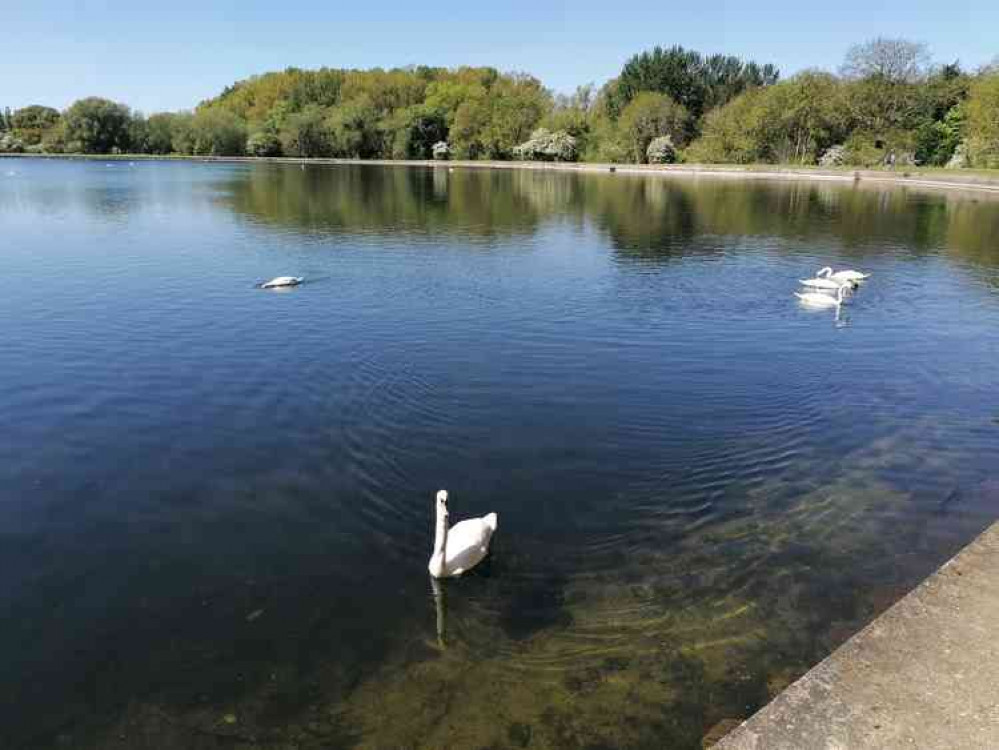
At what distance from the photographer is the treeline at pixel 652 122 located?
111 m

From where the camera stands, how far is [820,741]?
21.5ft

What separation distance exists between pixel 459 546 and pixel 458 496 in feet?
8.53

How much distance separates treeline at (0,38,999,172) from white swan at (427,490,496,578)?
10606 cm

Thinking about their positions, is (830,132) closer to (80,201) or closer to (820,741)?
(80,201)

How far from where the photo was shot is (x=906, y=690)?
278 inches

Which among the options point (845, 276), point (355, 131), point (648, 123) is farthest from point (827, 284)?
point (355, 131)


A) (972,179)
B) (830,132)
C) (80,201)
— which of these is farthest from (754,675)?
(830,132)

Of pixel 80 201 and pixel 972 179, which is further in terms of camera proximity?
pixel 972 179

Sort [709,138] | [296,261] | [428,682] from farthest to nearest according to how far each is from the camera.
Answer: [709,138], [296,261], [428,682]

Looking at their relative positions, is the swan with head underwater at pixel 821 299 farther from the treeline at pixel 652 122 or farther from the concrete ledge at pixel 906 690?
the treeline at pixel 652 122

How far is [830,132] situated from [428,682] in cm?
13387

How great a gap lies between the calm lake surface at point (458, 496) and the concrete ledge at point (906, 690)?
1.22 m

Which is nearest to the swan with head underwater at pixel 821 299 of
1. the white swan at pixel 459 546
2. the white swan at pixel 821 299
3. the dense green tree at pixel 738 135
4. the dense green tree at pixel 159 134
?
the white swan at pixel 821 299

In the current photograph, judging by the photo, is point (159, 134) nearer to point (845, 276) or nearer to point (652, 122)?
point (652, 122)
